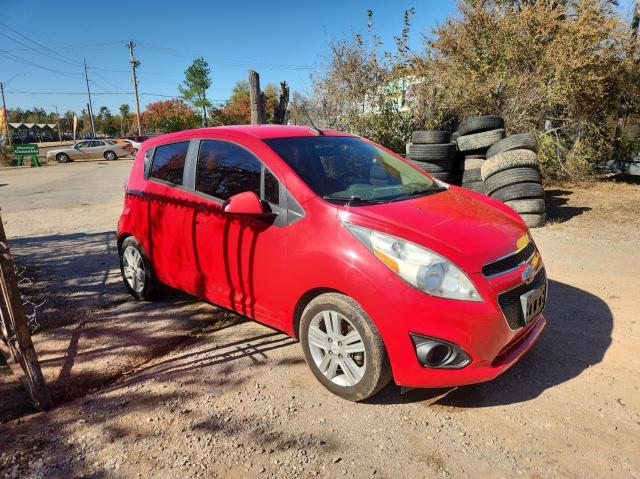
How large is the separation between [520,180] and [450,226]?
18.0 ft

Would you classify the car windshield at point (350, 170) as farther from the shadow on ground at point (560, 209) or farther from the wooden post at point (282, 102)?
the wooden post at point (282, 102)

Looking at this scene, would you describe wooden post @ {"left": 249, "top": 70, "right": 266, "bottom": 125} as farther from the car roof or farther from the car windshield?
the car windshield

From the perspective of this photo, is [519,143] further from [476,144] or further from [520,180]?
[476,144]

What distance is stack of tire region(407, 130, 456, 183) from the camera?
29.5 feet

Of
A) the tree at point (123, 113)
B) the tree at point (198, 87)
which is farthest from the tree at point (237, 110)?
the tree at point (123, 113)

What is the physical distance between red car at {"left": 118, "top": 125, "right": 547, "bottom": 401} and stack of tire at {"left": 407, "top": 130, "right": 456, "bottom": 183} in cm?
538

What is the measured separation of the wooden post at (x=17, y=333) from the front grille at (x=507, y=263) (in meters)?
2.73

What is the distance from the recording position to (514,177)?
7.44 m

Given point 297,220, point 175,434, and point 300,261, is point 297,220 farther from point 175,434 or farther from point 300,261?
point 175,434

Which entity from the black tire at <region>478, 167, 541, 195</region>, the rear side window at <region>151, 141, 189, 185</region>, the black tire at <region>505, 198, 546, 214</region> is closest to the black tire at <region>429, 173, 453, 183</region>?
the black tire at <region>478, 167, 541, 195</region>

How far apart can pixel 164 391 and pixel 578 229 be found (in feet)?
23.0

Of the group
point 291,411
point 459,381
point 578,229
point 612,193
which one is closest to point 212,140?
point 291,411

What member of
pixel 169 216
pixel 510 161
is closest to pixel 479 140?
pixel 510 161

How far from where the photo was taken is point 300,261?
278 cm
